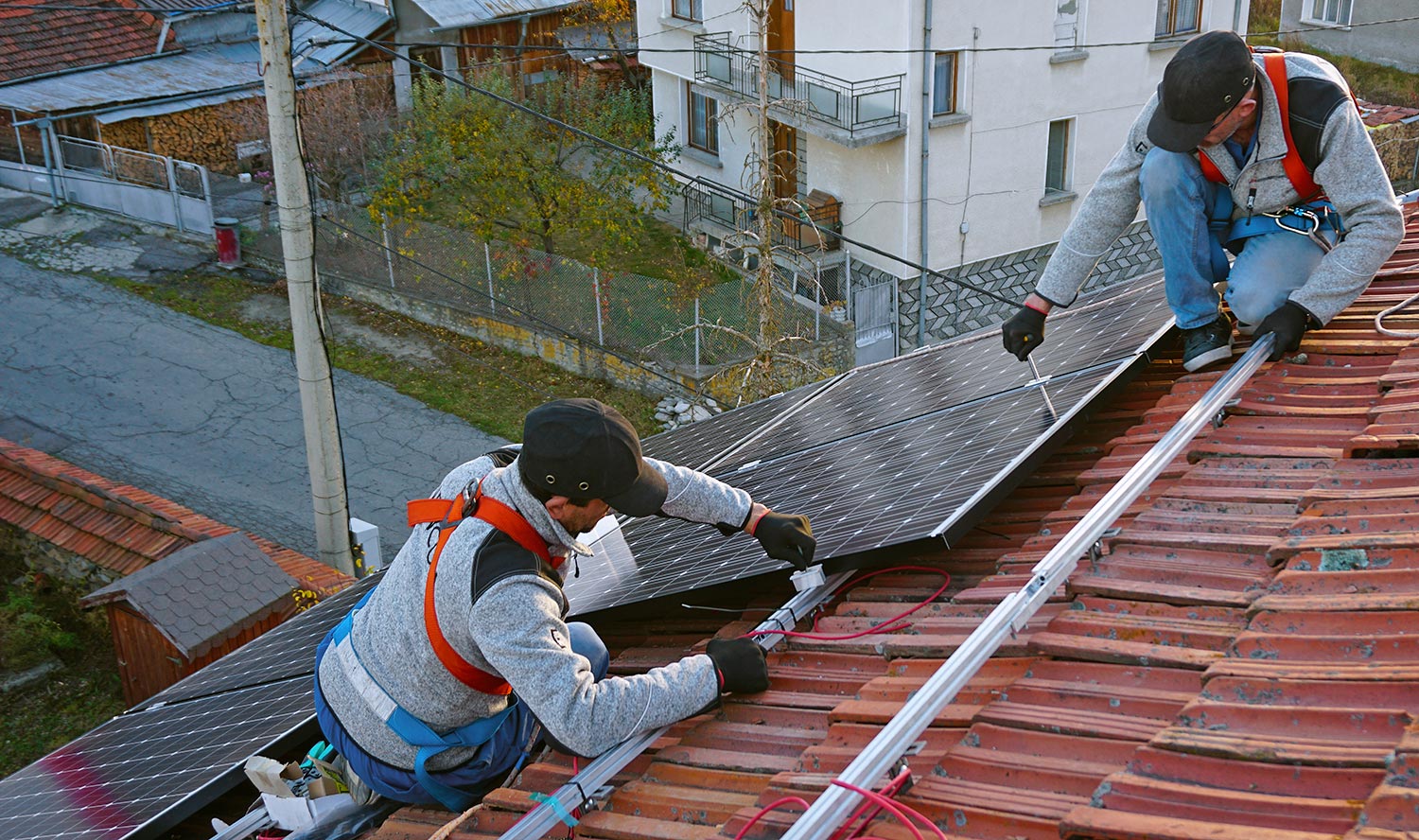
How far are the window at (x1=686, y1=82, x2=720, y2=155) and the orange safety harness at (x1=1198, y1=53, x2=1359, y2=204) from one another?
2001cm

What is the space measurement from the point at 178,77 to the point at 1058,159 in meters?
18.4

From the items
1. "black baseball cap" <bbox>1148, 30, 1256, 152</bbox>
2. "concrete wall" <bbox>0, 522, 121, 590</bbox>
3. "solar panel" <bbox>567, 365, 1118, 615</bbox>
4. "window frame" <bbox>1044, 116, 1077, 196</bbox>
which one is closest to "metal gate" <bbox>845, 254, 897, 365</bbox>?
"window frame" <bbox>1044, 116, 1077, 196</bbox>

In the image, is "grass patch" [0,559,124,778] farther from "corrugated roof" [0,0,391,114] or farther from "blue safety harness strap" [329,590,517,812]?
"corrugated roof" [0,0,391,114]

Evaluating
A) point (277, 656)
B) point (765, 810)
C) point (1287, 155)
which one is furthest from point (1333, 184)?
point (277, 656)

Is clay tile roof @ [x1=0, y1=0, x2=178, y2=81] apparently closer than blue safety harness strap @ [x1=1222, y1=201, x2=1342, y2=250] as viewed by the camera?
No

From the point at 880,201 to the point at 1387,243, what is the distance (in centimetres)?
1561

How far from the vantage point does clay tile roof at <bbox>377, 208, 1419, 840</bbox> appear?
2.57m

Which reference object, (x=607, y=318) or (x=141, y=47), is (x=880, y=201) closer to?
Answer: (x=607, y=318)

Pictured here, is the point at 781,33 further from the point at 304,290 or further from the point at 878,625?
the point at 878,625

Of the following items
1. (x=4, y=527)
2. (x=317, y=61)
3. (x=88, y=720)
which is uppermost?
(x=317, y=61)

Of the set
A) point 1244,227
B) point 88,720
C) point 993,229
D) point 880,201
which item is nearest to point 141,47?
point 880,201

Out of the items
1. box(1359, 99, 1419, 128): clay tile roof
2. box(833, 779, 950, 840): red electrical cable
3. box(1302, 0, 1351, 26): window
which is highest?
box(833, 779, 950, 840): red electrical cable

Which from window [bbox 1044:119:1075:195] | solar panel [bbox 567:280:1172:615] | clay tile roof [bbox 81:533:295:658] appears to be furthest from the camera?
window [bbox 1044:119:1075:195]

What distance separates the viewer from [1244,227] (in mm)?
5094
